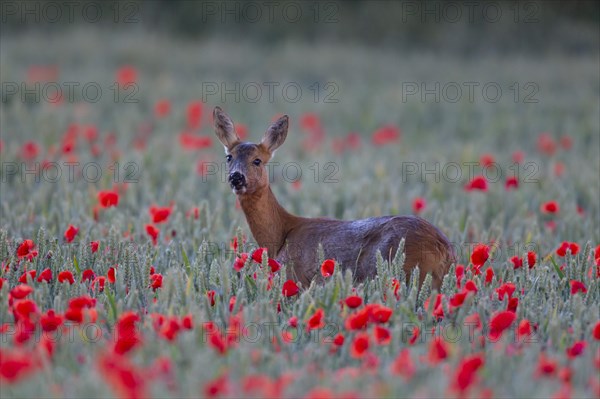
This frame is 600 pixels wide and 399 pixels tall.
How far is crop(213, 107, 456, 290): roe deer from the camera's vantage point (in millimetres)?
6270

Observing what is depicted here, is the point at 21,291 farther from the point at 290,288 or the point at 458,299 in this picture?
the point at 458,299

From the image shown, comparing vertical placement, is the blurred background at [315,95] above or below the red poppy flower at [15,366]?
above

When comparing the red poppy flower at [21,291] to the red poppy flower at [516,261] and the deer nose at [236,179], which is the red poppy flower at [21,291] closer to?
the deer nose at [236,179]

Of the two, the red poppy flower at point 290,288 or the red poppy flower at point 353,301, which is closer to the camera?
the red poppy flower at point 353,301

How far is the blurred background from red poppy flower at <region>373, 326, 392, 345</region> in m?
3.77

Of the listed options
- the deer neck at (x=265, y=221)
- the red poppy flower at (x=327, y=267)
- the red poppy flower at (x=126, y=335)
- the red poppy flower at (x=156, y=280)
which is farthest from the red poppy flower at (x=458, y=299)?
the deer neck at (x=265, y=221)

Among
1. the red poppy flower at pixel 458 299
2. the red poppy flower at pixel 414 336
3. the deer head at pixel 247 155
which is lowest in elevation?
the red poppy flower at pixel 414 336

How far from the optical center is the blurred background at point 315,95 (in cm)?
1098

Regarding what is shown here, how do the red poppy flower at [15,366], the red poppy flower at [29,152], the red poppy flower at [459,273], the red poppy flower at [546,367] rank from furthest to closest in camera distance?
1. the red poppy flower at [29,152]
2. the red poppy flower at [459,273]
3. the red poppy flower at [546,367]
4. the red poppy flower at [15,366]

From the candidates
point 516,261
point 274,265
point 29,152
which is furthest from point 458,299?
point 29,152

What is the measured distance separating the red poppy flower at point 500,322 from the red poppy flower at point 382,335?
0.56 metres

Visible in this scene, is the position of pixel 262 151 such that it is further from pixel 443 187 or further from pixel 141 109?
pixel 141 109

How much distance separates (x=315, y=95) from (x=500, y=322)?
15029 millimetres

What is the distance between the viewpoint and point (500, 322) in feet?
15.5
